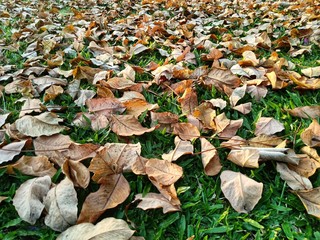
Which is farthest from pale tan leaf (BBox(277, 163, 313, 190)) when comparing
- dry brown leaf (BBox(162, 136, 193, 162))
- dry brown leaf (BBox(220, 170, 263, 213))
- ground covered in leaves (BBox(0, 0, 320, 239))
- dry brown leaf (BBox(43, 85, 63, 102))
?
dry brown leaf (BBox(43, 85, 63, 102))

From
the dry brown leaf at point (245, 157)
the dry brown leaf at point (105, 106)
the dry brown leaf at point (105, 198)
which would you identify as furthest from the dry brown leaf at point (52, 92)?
the dry brown leaf at point (245, 157)

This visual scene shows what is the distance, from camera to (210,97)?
1.75 metres

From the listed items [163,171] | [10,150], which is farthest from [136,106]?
[10,150]

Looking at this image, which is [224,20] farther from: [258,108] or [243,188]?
[243,188]

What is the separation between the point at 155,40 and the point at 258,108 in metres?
1.15

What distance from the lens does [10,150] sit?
51.7 inches

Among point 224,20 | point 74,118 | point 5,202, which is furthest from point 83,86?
point 224,20

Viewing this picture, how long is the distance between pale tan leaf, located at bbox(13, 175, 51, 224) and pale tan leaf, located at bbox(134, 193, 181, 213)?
12.3 inches

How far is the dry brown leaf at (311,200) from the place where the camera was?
109 cm

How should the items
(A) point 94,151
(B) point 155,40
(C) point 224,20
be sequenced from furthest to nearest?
(C) point 224,20, (B) point 155,40, (A) point 94,151

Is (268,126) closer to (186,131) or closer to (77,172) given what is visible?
(186,131)

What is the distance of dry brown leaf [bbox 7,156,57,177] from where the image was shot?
1.24 meters

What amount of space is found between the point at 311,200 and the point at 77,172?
0.81 meters

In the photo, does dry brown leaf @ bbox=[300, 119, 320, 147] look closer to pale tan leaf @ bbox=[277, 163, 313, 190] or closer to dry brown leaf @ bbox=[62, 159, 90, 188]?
pale tan leaf @ bbox=[277, 163, 313, 190]
